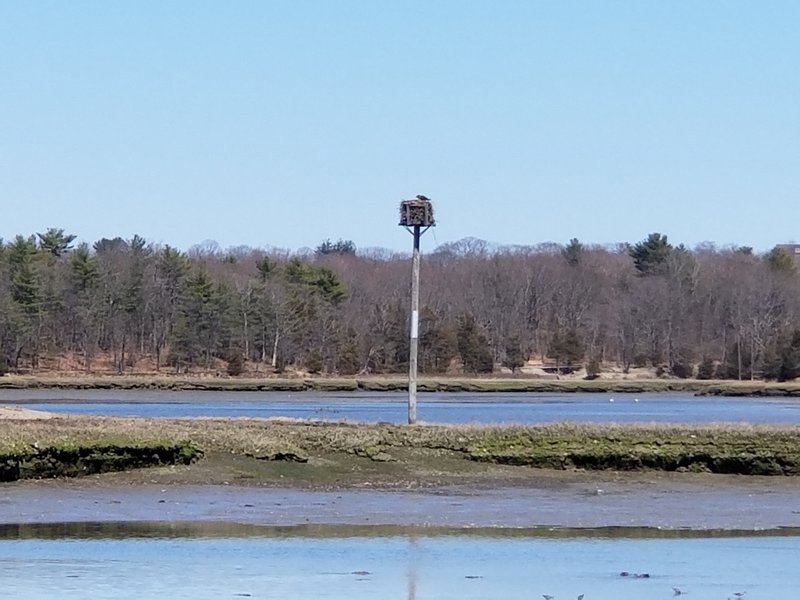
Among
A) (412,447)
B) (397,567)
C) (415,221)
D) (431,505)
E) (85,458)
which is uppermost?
(415,221)

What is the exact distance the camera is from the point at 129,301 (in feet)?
422

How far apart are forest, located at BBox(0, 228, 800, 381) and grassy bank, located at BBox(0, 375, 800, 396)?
1002 centimetres

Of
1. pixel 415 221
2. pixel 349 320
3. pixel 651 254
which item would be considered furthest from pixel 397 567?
pixel 651 254

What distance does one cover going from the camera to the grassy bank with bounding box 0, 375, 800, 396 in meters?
98.6

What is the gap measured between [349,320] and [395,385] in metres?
35.2

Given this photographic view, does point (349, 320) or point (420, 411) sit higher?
point (349, 320)

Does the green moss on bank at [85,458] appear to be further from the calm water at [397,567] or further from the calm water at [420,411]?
the calm water at [420,411]

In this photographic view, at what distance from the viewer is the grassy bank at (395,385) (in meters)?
98.6

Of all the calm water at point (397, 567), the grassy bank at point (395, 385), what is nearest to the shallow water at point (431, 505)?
the calm water at point (397, 567)

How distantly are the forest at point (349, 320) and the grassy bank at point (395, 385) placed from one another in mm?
10025

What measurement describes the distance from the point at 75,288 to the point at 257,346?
16853 mm

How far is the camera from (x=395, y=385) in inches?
4045

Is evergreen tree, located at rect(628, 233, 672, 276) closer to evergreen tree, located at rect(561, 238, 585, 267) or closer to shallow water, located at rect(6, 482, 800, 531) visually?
evergreen tree, located at rect(561, 238, 585, 267)

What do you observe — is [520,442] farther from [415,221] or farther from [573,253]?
[573,253]
